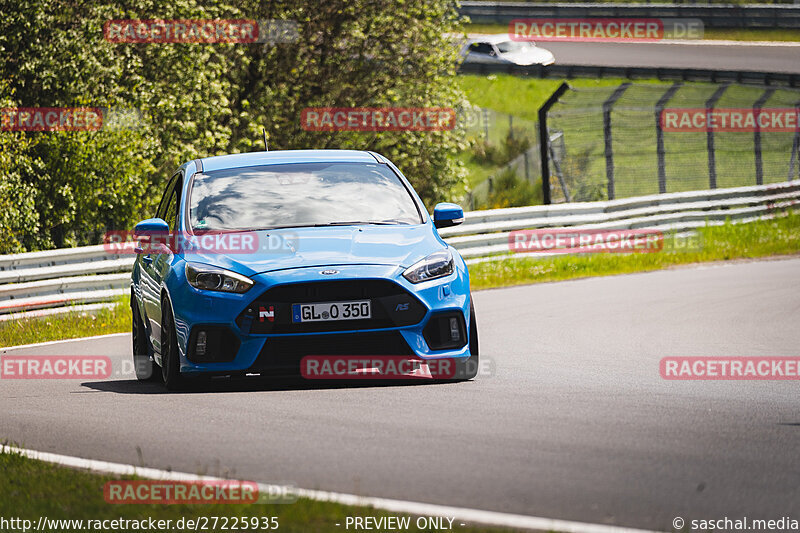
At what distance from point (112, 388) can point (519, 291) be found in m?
8.59

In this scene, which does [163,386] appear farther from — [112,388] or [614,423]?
[614,423]

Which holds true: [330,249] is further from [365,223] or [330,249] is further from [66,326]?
[66,326]

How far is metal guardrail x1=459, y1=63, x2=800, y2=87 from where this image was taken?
119ft

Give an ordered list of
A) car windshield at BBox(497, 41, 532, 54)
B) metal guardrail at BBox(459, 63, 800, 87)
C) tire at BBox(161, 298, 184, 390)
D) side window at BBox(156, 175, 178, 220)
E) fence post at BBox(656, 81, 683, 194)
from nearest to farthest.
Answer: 1. tire at BBox(161, 298, 184, 390)
2. side window at BBox(156, 175, 178, 220)
3. fence post at BBox(656, 81, 683, 194)
4. metal guardrail at BBox(459, 63, 800, 87)
5. car windshield at BBox(497, 41, 532, 54)

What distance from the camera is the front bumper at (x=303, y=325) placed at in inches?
326

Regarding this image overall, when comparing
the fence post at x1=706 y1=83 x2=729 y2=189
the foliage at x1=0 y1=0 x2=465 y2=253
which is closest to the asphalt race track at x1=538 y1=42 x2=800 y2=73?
the foliage at x1=0 y1=0 x2=465 y2=253

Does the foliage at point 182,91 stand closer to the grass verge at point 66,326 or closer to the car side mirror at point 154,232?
the grass verge at point 66,326

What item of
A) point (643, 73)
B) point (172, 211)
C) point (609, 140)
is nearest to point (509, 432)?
point (172, 211)

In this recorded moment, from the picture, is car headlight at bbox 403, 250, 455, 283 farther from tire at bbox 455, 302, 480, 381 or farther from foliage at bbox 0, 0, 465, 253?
foliage at bbox 0, 0, 465, 253

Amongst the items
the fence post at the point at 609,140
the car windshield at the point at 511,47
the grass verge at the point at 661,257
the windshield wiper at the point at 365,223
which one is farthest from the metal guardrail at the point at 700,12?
Answer: the windshield wiper at the point at 365,223

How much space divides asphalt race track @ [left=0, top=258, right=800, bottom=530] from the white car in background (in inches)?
1370

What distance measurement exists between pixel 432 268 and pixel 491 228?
11.7m

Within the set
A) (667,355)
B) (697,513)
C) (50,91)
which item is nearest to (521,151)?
(50,91)

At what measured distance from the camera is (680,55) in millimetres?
46625
